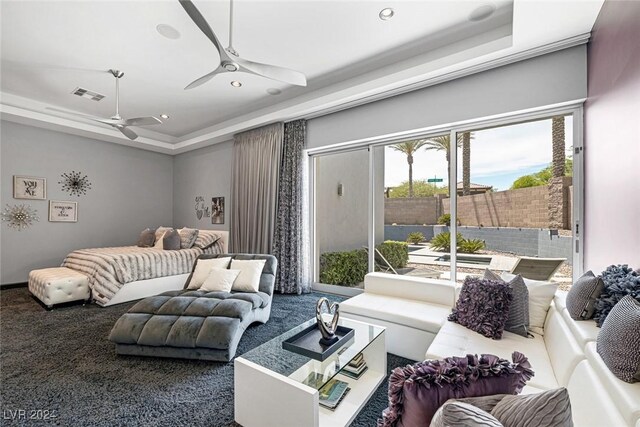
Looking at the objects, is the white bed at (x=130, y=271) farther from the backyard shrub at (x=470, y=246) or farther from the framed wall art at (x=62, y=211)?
the backyard shrub at (x=470, y=246)

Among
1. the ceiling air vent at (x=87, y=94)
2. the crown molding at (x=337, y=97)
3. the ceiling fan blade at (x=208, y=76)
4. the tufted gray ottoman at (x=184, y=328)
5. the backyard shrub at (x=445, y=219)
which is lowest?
the tufted gray ottoman at (x=184, y=328)

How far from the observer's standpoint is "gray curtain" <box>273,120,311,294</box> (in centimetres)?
448

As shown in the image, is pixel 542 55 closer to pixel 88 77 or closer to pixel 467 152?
pixel 467 152

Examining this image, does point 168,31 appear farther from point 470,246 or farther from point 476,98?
point 470,246

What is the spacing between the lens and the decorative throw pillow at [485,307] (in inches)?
75.6

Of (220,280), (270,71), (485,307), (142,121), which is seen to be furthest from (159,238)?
(485,307)

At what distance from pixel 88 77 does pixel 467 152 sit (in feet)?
16.1

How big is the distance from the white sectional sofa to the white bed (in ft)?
10.6

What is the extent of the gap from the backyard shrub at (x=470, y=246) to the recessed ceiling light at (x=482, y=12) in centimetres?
225

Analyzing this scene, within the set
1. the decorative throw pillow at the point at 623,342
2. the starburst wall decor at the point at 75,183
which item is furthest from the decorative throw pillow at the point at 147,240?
the decorative throw pillow at the point at 623,342

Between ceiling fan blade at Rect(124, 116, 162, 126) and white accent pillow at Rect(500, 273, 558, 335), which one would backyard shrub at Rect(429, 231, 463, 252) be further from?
ceiling fan blade at Rect(124, 116, 162, 126)

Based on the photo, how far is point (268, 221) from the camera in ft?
15.7

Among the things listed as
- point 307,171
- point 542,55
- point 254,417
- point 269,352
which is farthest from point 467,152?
point 254,417

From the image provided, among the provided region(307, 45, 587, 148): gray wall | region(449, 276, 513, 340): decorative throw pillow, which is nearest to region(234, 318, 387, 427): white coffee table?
region(449, 276, 513, 340): decorative throw pillow
